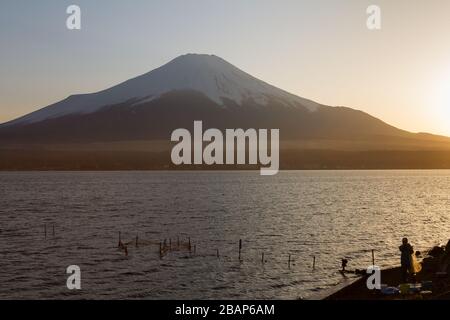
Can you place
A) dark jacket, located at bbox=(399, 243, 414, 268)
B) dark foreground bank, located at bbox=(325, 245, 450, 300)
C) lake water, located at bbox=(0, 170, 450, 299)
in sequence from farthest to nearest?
lake water, located at bbox=(0, 170, 450, 299)
dark jacket, located at bbox=(399, 243, 414, 268)
dark foreground bank, located at bbox=(325, 245, 450, 300)

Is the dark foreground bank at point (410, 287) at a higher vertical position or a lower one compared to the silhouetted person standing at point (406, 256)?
lower

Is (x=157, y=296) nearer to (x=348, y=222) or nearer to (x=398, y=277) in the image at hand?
(x=398, y=277)

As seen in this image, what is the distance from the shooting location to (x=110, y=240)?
6819cm

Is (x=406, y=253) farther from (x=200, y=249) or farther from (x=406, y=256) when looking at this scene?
(x=200, y=249)

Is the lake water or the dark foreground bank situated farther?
the lake water

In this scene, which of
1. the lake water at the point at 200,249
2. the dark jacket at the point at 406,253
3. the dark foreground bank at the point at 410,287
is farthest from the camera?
the lake water at the point at 200,249

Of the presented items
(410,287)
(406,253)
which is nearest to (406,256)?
(406,253)

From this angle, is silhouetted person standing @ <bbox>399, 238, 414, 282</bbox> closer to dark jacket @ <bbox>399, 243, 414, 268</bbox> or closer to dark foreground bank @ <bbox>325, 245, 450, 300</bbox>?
dark jacket @ <bbox>399, 243, 414, 268</bbox>

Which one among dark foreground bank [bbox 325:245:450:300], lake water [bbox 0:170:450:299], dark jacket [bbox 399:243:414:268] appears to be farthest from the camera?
lake water [bbox 0:170:450:299]

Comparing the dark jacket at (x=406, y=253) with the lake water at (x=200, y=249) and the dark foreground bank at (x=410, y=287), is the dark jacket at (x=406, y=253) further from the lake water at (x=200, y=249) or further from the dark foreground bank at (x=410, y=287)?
the lake water at (x=200, y=249)

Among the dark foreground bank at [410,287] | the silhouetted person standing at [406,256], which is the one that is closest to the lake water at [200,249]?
the dark foreground bank at [410,287]

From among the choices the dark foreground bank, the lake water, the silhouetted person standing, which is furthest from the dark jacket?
the lake water
